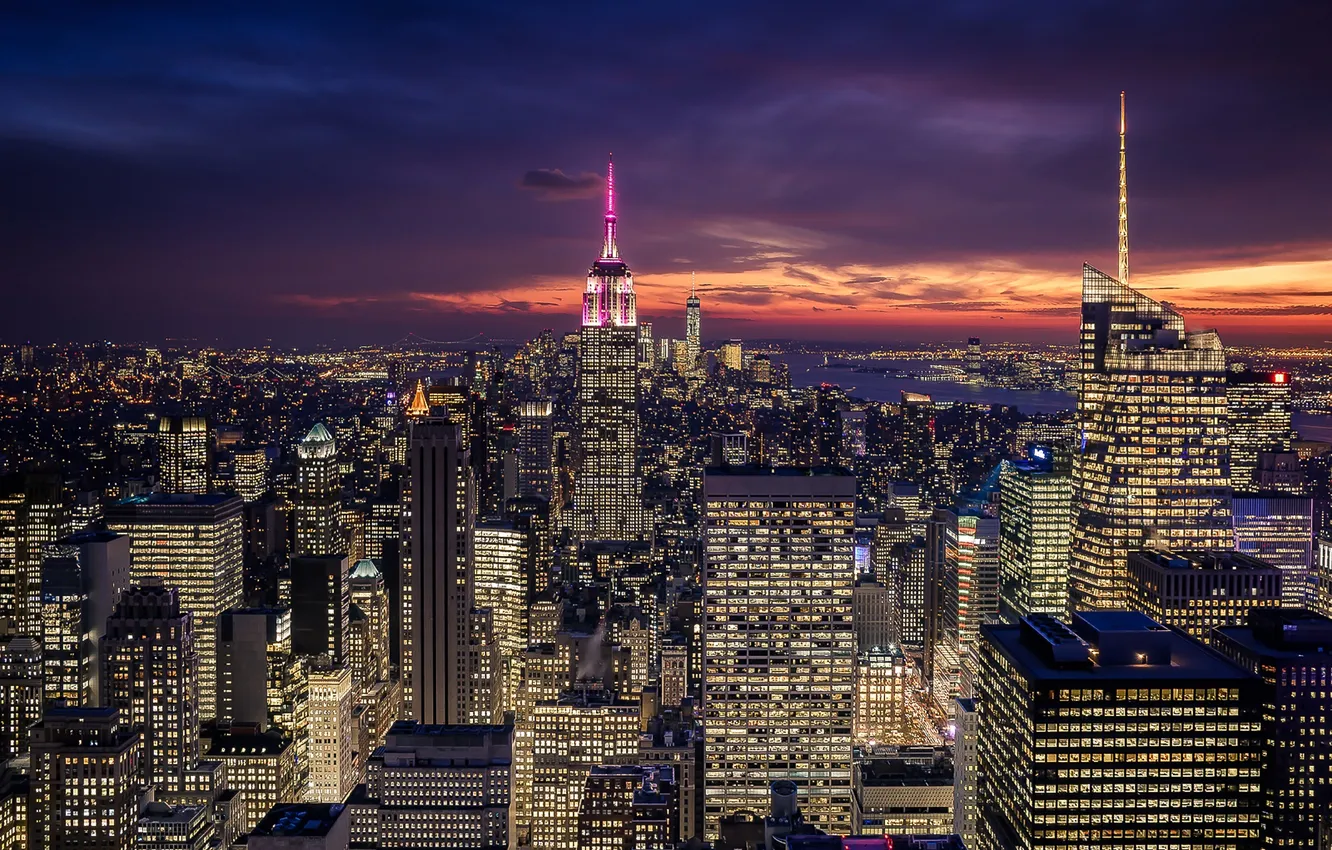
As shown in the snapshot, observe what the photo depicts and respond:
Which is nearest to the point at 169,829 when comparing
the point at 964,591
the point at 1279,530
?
Answer: the point at 964,591

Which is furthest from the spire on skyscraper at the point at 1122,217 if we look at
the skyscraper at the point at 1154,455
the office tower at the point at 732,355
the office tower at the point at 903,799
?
the office tower at the point at 732,355

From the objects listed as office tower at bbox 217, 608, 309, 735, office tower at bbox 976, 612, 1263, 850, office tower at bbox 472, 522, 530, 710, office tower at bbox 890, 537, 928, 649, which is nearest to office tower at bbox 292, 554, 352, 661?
office tower at bbox 217, 608, 309, 735

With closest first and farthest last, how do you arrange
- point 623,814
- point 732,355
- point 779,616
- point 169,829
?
point 169,829 → point 623,814 → point 779,616 → point 732,355

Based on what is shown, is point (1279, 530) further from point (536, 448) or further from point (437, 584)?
point (536, 448)

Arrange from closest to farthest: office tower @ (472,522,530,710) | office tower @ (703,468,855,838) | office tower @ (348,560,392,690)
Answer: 1. office tower @ (703,468,855,838)
2. office tower @ (348,560,392,690)
3. office tower @ (472,522,530,710)

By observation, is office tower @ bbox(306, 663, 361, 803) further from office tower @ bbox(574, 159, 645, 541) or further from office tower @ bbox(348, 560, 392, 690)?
office tower @ bbox(574, 159, 645, 541)

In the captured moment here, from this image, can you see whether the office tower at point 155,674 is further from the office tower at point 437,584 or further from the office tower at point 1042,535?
the office tower at point 1042,535
